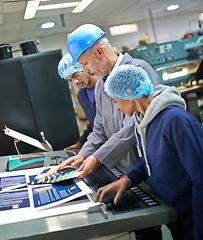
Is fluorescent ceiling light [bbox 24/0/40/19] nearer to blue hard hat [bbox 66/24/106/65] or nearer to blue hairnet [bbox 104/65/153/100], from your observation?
blue hard hat [bbox 66/24/106/65]

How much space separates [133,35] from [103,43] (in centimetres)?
365

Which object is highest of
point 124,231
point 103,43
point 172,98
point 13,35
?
point 13,35


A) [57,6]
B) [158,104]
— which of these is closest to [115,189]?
[158,104]

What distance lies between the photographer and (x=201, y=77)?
4953 mm

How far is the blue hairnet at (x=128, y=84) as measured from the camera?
3.89ft

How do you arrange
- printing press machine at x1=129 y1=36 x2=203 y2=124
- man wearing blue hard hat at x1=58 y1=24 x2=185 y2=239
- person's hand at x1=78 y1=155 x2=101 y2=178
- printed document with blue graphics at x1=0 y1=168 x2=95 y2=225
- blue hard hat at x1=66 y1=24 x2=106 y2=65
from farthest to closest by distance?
printing press machine at x1=129 y1=36 x2=203 y2=124
blue hard hat at x1=66 y1=24 x2=106 y2=65
man wearing blue hard hat at x1=58 y1=24 x2=185 y2=239
person's hand at x1=78 y1=155 x2=101 y2=178
printed document with blue graphics at x1=0 y1=168 x2=95 y2=225

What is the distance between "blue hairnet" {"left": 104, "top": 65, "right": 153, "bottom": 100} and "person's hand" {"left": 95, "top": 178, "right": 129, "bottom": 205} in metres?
0.34

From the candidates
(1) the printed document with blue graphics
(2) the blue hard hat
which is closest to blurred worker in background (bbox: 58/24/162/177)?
(2) the blue hard hat

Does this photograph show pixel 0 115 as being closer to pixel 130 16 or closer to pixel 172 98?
pixel 172 98

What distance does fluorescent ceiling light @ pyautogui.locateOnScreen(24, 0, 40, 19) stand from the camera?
3.89 metres

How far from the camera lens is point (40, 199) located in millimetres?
1190

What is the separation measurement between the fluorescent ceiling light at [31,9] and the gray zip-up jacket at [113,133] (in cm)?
251

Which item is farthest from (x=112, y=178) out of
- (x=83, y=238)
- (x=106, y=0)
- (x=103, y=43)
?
(x=106, y=0)

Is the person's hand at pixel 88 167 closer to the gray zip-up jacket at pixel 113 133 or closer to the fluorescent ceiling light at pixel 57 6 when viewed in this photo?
the gray zip-up jacket at pixel 113 133
